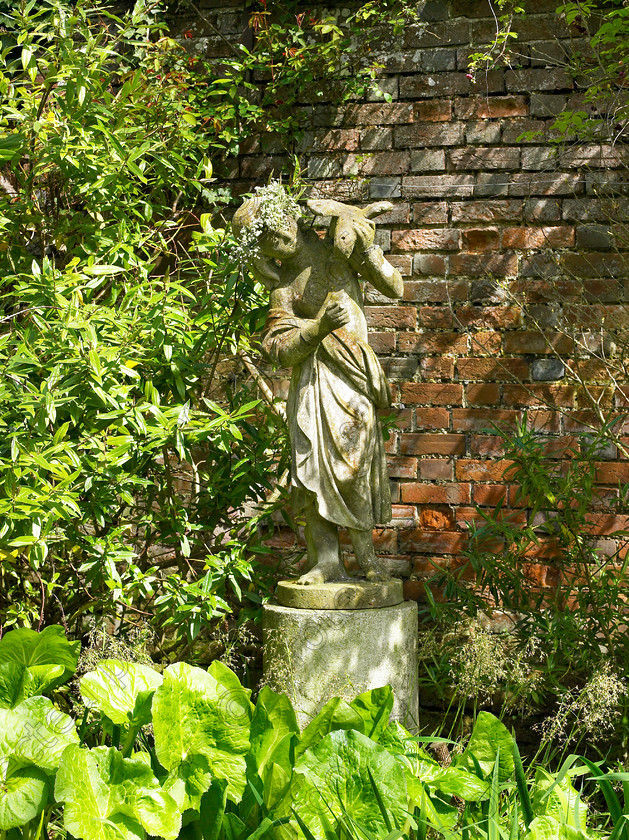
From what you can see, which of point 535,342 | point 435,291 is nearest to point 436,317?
point 435,291

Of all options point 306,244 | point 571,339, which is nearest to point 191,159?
point 306,244

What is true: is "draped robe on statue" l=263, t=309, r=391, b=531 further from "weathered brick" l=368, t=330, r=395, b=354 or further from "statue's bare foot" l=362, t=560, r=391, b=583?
"weathered brick" l=368, t=330, r=395, b=354

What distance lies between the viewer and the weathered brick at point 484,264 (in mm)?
3783

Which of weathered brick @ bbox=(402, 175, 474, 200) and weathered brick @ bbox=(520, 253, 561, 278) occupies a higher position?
weathered brick @ bbox=(402, 175, 474, 200)

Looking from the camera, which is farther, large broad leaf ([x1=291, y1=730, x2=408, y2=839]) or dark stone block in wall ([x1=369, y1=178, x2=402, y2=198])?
dark stone block in wall ([x1=369, y1=178, x2=402, y2=198])

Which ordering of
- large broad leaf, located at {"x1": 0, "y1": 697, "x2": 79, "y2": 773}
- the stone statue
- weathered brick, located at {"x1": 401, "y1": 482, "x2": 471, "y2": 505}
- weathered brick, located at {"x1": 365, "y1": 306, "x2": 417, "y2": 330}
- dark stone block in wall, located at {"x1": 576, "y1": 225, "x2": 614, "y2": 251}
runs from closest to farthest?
large broad leaf, located at {"x1": 0, "y1": 697, "x2": 79, "y2": 773}
the stone statue
dark stone block in wall, located at {"x1": 576, "y1": 225, "x2": 614, "y2": 251}
weathered brick, located at {"x1": 401, "y1": 482, "x2": 471, "y2": 505}
weathered brick, located at {"x1": 365, "y1": 306, "x2": 417, "y2": 330}

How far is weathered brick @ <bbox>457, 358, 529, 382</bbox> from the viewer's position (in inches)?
148

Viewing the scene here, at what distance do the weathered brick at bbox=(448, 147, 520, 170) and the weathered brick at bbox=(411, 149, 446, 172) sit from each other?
0.04 metres

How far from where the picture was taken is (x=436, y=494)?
151 inches

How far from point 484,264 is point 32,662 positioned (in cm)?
256

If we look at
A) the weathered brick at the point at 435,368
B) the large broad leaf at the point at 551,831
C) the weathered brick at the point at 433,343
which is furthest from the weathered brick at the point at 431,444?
the large broad leaf at the point at 551,831

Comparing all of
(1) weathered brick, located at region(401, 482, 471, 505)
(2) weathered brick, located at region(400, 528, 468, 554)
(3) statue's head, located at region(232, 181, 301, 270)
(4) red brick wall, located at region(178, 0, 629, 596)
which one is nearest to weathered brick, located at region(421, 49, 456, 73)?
(4) red brick wall, located at region(178, 0, 629, 596)

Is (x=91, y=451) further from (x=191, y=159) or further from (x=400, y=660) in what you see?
(x=191, y=159)

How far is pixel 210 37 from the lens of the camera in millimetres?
4180
